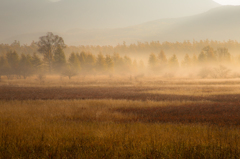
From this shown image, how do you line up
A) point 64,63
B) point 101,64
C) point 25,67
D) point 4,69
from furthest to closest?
point 101,64
point 64,63
point 4,69
point 25,67

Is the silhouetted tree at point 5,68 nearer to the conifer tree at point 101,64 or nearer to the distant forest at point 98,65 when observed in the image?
the distant forest at point 98,65

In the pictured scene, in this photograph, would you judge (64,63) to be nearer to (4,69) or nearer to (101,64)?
(101,64)

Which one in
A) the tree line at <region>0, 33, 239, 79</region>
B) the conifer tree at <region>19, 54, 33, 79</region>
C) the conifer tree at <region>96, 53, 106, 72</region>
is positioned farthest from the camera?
the conifer tree at <region>96, 53, 106, 72</region>

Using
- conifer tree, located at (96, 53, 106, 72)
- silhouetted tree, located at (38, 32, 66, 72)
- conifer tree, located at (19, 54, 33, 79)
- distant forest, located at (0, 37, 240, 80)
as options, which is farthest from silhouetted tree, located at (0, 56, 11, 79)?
conifer tree, located at (96, 53, 106, 72)

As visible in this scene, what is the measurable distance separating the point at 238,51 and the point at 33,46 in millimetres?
149214

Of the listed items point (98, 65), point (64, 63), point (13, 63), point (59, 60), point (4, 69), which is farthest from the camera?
point (98, 65)

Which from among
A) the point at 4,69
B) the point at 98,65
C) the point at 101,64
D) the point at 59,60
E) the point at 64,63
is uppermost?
the point at 59,60

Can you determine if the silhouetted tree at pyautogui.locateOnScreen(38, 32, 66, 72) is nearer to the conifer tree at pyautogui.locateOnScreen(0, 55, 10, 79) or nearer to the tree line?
the tree line

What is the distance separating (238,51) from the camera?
5595 inches

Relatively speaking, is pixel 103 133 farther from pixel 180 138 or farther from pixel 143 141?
pixel 180 138

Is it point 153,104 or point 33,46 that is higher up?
point 33,46

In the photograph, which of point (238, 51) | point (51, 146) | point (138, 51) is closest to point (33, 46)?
point (138, 51)

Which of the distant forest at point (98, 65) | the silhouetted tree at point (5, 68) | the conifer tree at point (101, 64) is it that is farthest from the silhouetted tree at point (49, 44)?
the conifer tree at point (101, 64)

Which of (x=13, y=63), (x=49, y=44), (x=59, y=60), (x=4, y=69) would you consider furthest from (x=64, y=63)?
(x=4, y=69)
